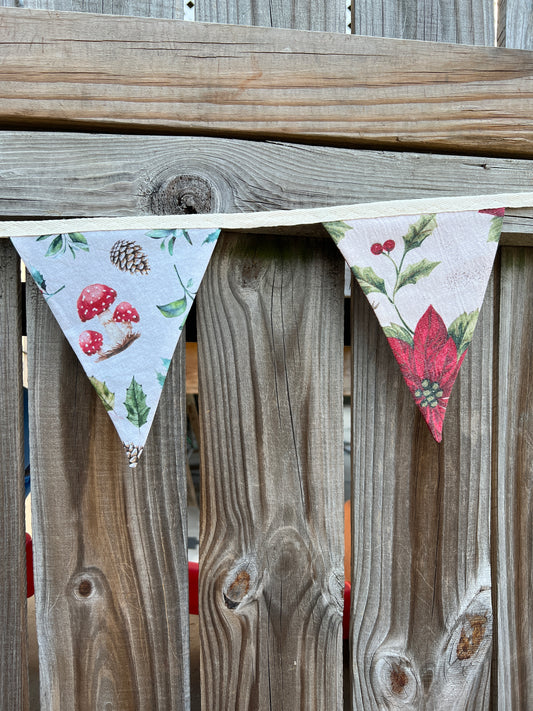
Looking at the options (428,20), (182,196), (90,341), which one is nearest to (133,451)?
(90,341)

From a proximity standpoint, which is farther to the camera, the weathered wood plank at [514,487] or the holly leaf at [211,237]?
the weathered wood plank at [514,487]

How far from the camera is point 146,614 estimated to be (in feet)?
3.12

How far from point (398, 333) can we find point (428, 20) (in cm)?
53

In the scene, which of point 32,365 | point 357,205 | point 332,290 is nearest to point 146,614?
point 32,365

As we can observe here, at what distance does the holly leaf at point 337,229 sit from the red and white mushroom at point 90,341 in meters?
0.38

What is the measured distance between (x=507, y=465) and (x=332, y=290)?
0.46 metres

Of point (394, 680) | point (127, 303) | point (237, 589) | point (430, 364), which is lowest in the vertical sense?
point (394, 680)

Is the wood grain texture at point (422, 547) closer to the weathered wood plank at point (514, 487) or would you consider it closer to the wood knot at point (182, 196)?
the weathered wood plank at point (514, 487)

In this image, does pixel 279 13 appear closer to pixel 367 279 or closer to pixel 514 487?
pixel 367 279

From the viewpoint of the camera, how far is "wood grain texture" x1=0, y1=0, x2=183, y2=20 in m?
0.87

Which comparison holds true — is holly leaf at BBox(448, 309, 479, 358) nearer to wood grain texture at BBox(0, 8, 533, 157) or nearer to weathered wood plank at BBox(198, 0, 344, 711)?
weathered wood plank at BBox(198, 0, 344, 711)

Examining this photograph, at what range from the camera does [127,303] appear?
86 cm

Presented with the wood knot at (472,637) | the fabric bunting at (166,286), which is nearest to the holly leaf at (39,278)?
the fabric bunting at (166,286)

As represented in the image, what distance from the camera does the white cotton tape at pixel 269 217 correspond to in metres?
0.84
